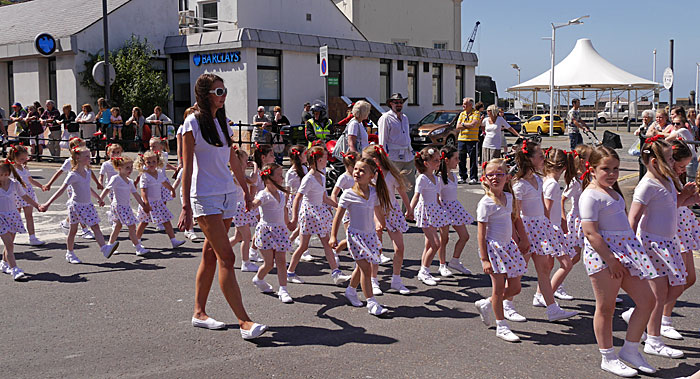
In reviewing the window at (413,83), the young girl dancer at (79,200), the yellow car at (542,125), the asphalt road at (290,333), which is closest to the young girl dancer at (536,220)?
the asphalt road at (290,333)

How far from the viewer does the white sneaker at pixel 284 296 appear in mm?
6430

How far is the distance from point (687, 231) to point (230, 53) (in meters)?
23.1

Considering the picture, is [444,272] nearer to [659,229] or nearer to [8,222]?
[659,229]

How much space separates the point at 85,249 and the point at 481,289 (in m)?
5.02

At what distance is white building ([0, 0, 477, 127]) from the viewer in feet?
87.7

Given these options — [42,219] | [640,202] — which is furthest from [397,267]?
[42,219]

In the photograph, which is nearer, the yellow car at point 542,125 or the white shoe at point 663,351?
the white shoe at point 663,351

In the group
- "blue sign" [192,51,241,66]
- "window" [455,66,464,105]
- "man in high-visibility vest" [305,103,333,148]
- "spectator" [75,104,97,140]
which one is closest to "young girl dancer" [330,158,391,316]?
"man in high-visibility vest" [305,103,333,148]

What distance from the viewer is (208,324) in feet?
18.2

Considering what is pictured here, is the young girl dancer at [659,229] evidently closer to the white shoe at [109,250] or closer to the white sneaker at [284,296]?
the white sneaker at [284,296]

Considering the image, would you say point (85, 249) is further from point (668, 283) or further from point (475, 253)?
point (668, 283)

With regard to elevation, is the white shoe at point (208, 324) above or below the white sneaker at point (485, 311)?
below

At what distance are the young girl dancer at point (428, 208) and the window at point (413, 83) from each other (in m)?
28.4

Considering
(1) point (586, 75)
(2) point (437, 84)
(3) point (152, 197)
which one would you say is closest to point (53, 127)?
(3) point (152, 197)
